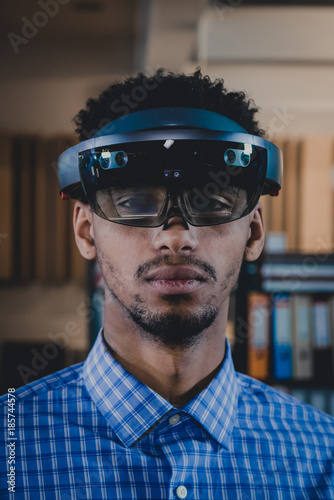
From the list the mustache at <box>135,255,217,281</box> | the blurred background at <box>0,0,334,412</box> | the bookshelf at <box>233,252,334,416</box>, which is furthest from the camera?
the bookshelf at <box>233,252,334,416</box>

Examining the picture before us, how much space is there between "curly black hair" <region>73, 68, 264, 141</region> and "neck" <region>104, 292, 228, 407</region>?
0.80 feet

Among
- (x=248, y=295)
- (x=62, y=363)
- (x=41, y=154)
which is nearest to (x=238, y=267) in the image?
(x=62, y=363)

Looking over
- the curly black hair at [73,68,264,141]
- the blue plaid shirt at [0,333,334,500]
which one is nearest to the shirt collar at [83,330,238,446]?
the blue plaid shirt at [0,333,334,500]

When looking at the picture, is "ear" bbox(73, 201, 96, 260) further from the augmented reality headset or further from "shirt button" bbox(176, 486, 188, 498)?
"shirt button" bbox(176, 486, 188, 498)

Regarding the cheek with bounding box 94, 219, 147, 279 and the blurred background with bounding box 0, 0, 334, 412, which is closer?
the cheek with bounding box 94, 219, 147, 279

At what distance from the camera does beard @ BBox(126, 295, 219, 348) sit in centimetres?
52

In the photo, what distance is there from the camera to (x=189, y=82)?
581mm

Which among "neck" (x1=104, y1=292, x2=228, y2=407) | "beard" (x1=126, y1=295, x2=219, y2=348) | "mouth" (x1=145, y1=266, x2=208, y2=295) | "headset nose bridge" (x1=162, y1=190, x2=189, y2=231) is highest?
"headset nose bridge" (x1=162, y1=190, x2=189, y2=231)

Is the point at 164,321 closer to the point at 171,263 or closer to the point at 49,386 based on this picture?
the point at 171,263

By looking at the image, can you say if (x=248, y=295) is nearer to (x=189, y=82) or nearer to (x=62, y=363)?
(x=62, y=363)

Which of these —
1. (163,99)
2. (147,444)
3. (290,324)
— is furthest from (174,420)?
(290,324)

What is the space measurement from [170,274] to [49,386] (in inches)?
10.3

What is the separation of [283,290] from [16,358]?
89cm

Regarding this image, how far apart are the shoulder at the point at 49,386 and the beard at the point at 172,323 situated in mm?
164
